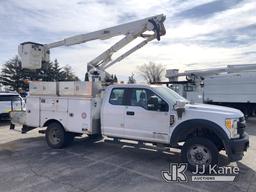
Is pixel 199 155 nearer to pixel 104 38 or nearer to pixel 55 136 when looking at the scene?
pixel 55 136

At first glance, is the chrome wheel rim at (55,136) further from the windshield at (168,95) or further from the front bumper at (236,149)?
the front bumper at (236,149)

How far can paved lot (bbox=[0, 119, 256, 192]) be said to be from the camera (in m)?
5.01

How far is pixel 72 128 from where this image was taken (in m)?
7.70

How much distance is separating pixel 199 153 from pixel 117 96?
102 inches

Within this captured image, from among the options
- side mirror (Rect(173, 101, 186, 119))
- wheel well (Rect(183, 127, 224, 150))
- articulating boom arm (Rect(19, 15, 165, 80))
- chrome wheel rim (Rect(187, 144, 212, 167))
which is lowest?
chrome wheel rim (Rect(187, 144, 212, 167))

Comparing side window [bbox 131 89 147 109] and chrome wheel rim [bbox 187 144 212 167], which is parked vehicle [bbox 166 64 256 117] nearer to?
side window [bbox 131 89 147 109]

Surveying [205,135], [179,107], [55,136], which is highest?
[179,107]

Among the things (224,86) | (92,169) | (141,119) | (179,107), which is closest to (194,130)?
(179,107)

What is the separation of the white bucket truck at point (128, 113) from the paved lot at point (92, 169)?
1.86ft

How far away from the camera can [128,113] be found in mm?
6828

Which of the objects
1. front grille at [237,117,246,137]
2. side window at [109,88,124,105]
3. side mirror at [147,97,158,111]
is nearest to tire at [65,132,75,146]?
side window at [109,88,124,105]

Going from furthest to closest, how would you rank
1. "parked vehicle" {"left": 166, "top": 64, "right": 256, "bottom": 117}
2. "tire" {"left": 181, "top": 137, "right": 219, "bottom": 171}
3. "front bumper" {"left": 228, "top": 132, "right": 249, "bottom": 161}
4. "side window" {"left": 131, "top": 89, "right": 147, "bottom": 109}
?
"parked vehicle" {"left": 166, "top": 64, "right": 256, "bottom": 117} → "side window" {"left": 131, "top": 89, "right": 147, "bottom": 109} → "tire" {"left": 181, "top": 137, "right": 219, "bottom": 171} → "front bumper" {"left": 228, "top": 132, "right": 249, "bottom": 161}

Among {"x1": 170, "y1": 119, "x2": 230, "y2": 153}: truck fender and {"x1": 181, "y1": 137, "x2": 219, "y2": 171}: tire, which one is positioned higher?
{"x1": 170, "y1": 119, "x2": 230, "y2": 153}: truck fender

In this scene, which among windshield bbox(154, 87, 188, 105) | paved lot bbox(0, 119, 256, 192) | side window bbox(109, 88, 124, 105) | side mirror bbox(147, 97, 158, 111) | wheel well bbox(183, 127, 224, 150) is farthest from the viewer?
side window bbox(109, 88, 124, 105)
